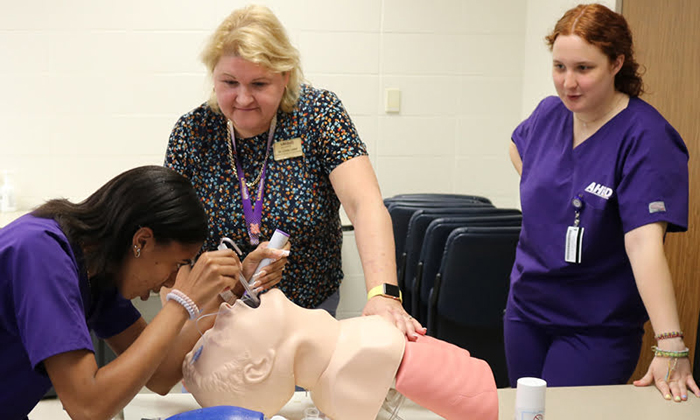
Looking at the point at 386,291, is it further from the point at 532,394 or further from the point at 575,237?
the point at 575,237

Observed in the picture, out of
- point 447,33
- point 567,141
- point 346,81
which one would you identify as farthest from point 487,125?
point 567,141

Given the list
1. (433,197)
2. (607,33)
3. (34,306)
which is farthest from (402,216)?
(34,306)

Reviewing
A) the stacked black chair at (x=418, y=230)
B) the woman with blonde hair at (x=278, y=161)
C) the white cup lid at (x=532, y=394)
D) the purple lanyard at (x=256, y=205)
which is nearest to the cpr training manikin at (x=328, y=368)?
the white cup lid at (x=532, y=394)

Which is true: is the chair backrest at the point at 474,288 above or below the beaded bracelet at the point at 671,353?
below

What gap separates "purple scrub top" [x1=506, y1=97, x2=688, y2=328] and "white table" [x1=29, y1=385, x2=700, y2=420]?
12.9 inches

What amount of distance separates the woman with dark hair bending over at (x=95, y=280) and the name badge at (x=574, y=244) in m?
1.00

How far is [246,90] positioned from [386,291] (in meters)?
0.64

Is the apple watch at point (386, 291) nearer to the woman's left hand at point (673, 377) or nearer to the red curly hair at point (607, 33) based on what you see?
the woman's left hand at point (673, 377)

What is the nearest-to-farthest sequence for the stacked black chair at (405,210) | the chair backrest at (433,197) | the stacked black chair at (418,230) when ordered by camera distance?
the stacked black chair at (418,230) → the stacked black chair at (405,210) → the chair backrest at (433,197)

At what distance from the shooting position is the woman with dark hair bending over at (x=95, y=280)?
1.34 metres

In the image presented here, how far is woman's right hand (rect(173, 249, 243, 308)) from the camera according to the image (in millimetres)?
1490

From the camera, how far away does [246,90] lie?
1.90 m

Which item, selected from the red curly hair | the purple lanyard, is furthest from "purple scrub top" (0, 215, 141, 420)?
the red curly hair

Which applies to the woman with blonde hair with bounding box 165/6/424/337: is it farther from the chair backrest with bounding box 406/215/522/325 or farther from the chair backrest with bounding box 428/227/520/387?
the chair backrest with bounding box 406/215/522/325
